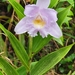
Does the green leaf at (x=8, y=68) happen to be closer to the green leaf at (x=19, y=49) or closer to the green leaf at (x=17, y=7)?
the green leaf at (x=19, y=49)

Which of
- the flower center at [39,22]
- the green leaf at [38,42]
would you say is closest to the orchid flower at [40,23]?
the flower center at [39,22]

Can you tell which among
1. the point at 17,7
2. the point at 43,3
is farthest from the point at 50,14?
the point at 17,7

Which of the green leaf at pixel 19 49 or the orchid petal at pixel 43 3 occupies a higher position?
the orchid petal at pixel 43 3

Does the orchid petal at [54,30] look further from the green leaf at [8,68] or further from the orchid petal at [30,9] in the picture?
the green leaf at [8,68]

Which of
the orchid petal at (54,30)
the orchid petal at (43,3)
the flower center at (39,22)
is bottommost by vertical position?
the orchid petal at (54,30)

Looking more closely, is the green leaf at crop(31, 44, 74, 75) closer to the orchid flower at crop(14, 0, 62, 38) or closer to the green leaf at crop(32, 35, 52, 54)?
the green leaf at crop(32, 35, 52, 54)

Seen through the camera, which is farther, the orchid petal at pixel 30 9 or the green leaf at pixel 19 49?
the green leaf at pixel 19 49

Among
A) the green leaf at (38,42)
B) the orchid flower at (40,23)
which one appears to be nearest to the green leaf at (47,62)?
the green leaf at (38,42)
